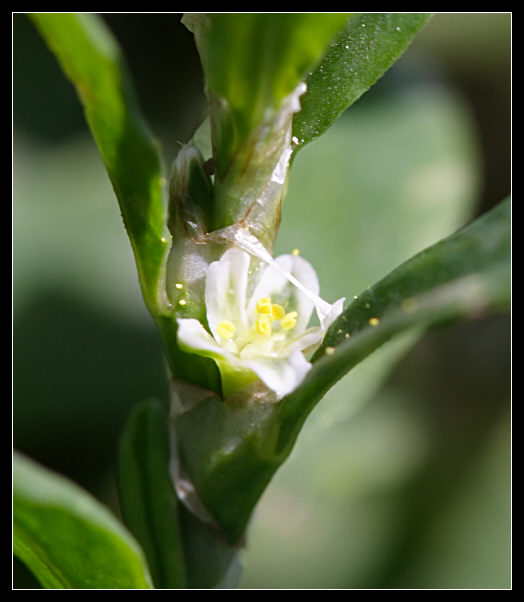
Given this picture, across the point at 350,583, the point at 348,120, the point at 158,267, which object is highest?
the point at 348,120

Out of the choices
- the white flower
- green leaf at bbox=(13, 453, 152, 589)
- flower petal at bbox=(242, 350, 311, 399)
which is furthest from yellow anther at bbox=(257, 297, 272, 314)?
green leaf at bbox=(13, 453, 152, 589)

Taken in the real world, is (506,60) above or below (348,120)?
above

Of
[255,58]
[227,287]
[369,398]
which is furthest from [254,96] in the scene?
[369,398]

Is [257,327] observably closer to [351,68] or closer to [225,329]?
[225,329]

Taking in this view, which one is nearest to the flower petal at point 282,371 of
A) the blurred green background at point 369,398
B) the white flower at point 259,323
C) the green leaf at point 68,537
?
the white flower at point 259,323

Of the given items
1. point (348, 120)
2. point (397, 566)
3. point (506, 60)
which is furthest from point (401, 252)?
point (506, 60)
